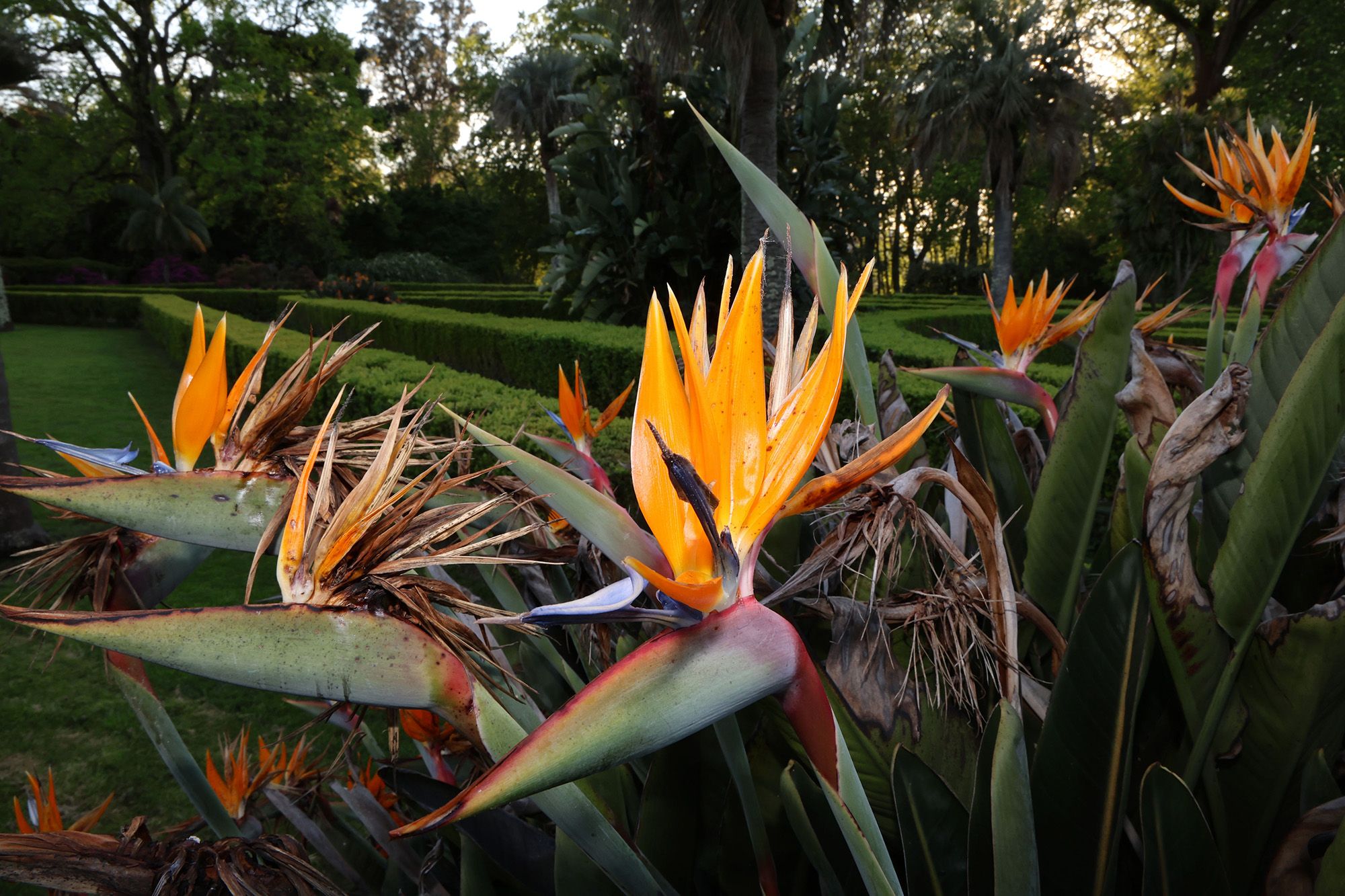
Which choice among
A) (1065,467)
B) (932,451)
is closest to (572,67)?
(932,451)

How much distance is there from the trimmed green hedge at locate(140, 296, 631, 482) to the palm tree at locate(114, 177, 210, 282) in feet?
64.3

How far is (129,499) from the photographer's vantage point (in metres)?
0.73

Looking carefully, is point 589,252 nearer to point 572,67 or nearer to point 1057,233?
point 572,67

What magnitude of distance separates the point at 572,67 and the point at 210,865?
30.0 m

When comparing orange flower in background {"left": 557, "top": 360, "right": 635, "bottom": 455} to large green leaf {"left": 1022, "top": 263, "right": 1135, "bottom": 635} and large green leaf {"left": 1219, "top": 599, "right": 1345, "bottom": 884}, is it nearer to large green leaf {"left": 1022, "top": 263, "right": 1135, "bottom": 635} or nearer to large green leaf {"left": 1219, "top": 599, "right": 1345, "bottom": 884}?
large green leaf {"left": 1022, "top": 263, "right": 1135, "bottom": 635}

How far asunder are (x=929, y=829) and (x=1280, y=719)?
17.6 inches

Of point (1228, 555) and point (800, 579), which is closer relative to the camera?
point (800, 579)

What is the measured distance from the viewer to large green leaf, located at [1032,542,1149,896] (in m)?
0.85

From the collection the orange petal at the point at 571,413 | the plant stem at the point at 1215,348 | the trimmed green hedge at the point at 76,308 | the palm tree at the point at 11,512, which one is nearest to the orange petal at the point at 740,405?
the orange petal at the point at 571,413

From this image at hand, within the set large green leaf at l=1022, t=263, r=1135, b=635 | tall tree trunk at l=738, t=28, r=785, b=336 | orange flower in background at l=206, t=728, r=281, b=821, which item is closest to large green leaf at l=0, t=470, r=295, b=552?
orange flower in background at l=206, t=728, r=281, b=821

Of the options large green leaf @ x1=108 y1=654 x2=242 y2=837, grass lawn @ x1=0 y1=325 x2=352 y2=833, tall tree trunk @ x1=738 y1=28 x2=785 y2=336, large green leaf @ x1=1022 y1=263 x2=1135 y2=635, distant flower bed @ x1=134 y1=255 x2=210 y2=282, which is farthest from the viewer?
distant flower bed @ x1=134 y1=255 x2=210 y2=282

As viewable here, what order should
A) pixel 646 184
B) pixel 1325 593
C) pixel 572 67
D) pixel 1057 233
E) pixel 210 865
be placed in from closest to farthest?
pixel 210 865, pixel 1325 593, pixel 646 184, pixel 572 67, pixel 1057 233

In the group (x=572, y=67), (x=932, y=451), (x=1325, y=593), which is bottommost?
(x=932, y=451)

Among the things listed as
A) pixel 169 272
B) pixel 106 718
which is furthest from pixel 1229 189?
pixel 169 272
